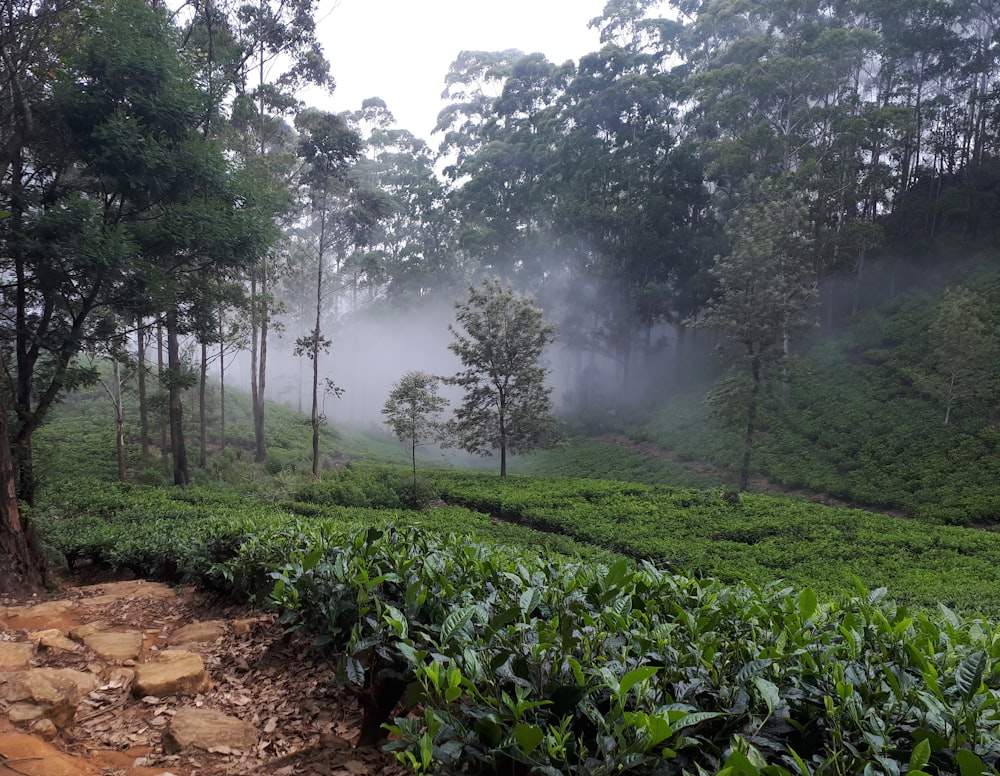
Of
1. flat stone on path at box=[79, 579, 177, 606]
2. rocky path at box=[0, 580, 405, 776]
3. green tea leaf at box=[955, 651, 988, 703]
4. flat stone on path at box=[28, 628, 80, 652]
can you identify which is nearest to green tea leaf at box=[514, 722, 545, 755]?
rocky path at box=[0, 580, 405, 776]

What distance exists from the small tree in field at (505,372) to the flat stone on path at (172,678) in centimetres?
1318

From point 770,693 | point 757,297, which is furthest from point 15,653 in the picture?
point 757,297

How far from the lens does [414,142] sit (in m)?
39.2

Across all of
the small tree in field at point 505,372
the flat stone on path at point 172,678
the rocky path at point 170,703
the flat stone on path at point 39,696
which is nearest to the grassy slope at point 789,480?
the small tree in field at point 505,372

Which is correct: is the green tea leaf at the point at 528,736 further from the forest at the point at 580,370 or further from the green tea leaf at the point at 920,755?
the green tea leaf at the point at 920,755

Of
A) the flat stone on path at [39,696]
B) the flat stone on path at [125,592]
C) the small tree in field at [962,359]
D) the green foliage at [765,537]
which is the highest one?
the small tree in field at [962,359]

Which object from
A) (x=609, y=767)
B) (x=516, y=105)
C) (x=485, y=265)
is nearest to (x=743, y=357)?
(x=609, y=767)

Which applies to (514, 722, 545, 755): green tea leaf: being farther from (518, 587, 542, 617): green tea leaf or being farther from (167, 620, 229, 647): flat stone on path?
(167, 620, 229, 647): flat stone on path

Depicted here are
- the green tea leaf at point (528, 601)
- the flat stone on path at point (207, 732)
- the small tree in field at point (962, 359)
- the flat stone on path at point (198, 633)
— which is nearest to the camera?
the green tea leaf at point (528, 601)

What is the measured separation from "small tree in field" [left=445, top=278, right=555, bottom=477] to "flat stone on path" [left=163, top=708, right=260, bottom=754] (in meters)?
13.6

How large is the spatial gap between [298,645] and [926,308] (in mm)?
22652

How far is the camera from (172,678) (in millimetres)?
2570

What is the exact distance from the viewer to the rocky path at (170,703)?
201cm

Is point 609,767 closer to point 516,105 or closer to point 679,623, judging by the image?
point 679,623
